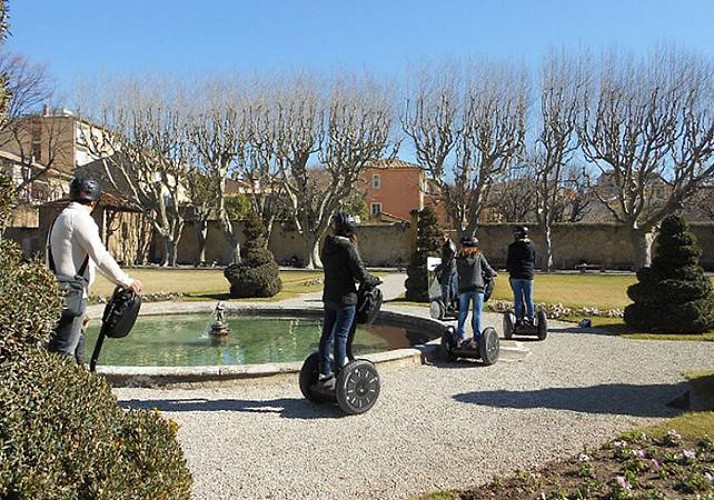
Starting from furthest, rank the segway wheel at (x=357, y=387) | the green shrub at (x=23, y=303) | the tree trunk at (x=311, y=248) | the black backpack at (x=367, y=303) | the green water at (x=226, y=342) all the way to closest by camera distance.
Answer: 1. the tree trunk at (x=311, y=248)
2. the green water at (x=226, y=342)
3. the black backpack at (x=367, y=303)
4. the segway wheel at (x=357, y=387)
5. the green shrub at (x=23, y=303)

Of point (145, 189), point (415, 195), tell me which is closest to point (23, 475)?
point (145, 189)

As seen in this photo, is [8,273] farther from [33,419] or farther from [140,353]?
[140,353]

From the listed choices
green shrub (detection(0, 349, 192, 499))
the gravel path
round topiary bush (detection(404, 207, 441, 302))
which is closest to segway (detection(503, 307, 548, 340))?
the gravel path

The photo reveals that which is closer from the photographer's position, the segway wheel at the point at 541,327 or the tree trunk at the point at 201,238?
the segway wheel at the point at 541,327

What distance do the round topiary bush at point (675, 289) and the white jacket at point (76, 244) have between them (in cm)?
1010

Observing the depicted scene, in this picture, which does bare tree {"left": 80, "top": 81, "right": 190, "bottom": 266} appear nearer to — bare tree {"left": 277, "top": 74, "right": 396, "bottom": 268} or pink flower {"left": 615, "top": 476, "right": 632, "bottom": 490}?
bare tree {"left": 277, "top": 74, "right": 396, "bottom": 268}

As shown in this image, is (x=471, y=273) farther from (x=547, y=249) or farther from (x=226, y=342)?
(x=547, y=249)

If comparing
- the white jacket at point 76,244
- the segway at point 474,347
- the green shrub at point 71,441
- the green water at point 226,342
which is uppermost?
the white jacket at point 76,244

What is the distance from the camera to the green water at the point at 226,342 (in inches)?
362

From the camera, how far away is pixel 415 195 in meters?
58.6

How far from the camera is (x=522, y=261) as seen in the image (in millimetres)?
10281

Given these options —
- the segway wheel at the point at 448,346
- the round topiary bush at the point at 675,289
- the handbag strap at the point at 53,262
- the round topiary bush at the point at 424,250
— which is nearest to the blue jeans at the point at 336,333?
the handbag strap at the point at 53,262

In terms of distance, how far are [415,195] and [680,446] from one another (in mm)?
54405

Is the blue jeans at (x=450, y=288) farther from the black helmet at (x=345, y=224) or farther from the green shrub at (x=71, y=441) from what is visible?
the green shrub at (x=71, y=441)
